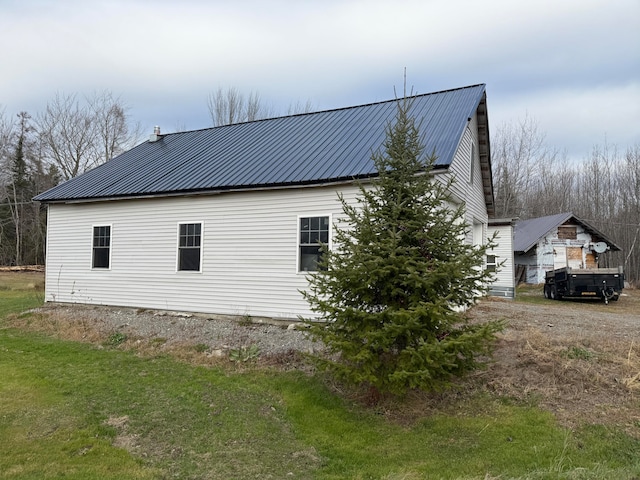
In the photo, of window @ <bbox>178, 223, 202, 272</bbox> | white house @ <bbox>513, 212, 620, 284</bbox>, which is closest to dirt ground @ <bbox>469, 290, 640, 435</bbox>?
window @ <bbox>178, 223, 202, 272</bbox>

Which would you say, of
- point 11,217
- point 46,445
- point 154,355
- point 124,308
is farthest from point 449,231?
point 11,217

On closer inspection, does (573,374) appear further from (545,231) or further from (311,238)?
(545,231)

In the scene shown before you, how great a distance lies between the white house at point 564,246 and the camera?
79.7 feet

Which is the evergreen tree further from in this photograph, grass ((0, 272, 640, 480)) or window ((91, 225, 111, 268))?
window ((91, 225, 111, 268))

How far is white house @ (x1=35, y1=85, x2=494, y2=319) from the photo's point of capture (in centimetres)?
1043

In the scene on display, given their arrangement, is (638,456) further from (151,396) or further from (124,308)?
(124,308)

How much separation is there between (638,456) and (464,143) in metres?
9.15

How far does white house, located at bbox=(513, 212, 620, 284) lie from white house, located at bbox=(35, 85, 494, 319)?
1142 cm

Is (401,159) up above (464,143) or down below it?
below

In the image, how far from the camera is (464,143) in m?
12.1

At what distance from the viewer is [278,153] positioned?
1235cm

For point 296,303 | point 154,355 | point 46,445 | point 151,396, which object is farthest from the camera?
point 296,303

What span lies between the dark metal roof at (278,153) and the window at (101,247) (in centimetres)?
102

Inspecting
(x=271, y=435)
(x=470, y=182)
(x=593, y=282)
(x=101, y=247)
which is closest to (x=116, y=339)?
(x=101, y=247)
